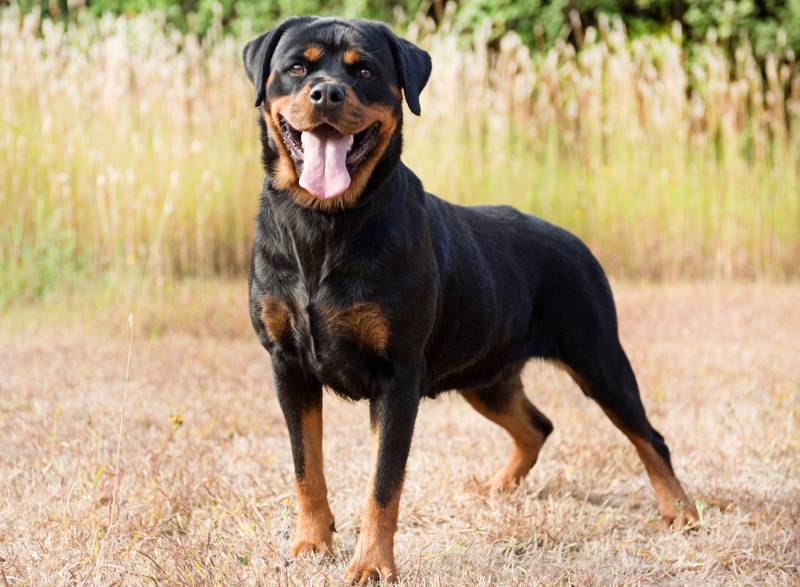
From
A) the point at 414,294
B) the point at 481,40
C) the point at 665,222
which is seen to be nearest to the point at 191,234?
the point at 481,40

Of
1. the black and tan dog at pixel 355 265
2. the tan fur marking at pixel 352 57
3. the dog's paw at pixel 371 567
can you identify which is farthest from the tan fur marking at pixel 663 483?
the tan fur marking at pixel 352 57

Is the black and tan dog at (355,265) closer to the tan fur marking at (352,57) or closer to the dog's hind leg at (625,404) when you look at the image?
the tan fur marking at (352,57)

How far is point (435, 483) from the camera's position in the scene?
3.86 meters

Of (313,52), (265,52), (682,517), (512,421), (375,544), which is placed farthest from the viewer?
(512,421)

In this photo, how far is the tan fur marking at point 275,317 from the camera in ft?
9.78

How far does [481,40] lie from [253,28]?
13.3ft

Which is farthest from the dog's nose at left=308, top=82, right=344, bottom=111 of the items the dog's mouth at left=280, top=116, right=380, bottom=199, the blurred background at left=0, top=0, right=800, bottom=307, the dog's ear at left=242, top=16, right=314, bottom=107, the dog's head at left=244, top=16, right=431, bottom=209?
the blurred background at left=0, top=0, right=800, bottom=307

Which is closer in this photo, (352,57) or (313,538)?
(352,57)

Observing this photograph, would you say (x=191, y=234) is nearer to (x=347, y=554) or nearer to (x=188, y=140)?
(x=188, y=140)

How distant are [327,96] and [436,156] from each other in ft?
18.9

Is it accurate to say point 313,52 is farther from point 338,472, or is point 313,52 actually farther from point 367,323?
point 338,472

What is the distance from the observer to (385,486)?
2.85 metres

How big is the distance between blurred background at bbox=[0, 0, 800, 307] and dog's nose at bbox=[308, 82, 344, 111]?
358 cm

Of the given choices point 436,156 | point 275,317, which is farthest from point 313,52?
point 436,156
